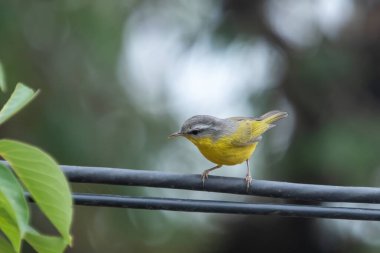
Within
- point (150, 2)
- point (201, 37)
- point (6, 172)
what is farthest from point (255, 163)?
point (6, 172)

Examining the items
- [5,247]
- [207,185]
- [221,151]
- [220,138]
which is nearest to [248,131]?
[220,138]

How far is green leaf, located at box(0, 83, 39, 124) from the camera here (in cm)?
194

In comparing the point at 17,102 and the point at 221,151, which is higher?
the point at 17,102

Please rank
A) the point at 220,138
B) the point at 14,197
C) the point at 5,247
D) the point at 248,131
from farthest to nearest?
the point at 248,131, the point at 220,138, the point at 5,247, the point at 14,197

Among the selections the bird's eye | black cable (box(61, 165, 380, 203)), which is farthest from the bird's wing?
black cable (box(61, 165, 380, 203))

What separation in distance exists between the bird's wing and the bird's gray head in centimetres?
17

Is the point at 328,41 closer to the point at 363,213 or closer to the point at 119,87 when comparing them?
the point at 119,87

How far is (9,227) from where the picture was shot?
6.64 feet

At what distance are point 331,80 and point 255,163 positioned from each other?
1.48 m

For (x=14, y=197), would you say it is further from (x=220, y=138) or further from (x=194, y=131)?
(x=220, y=138)

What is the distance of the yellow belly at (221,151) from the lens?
5621 millimetres

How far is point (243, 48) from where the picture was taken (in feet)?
26.7

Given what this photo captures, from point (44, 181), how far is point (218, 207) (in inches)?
57.3

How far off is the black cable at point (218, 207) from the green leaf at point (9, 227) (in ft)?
3.94
